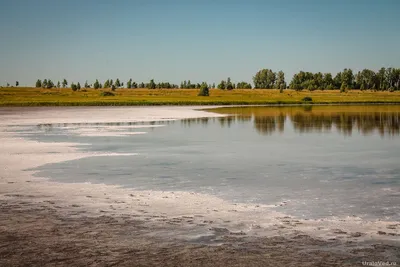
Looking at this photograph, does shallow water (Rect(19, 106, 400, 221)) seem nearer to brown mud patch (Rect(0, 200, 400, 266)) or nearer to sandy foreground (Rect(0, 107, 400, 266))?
sandy foreground (Rect(0, 107, 400, 266))

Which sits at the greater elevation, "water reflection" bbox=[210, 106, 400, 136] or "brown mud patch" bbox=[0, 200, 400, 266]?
"brown mud patch" bbox=[0, 200, 400, 266]

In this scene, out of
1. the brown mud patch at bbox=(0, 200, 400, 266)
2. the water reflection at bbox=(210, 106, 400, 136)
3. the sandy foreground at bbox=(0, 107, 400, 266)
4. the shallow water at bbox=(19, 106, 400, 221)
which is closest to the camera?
the brown mud patch at bbox=(0, 200, 400, 266)

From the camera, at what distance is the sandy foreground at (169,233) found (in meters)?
8.45

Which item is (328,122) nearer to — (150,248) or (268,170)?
(268,170)

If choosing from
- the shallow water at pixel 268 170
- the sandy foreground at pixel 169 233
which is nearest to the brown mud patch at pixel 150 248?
the sandy foreground at pixel 169 233

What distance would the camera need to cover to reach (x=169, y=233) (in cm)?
1001

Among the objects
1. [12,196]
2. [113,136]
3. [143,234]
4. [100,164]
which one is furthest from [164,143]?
[143,234]

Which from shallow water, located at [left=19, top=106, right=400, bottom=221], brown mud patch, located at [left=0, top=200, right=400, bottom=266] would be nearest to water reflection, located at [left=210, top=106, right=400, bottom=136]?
shallow water, located at [left=19, top=106, right=400, bottom=221]

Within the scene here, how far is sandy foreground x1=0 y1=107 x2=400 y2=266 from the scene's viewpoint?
8.45 meters

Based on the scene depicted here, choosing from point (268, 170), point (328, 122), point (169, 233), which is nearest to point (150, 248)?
point (169, 233)

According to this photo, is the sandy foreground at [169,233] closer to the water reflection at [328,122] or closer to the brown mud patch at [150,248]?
the brown mud patch at [150,248]

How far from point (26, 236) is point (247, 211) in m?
4.82

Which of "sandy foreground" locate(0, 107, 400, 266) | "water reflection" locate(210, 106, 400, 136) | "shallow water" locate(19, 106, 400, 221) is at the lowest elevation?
"water reflection" locate(210, 106, 400, 136)

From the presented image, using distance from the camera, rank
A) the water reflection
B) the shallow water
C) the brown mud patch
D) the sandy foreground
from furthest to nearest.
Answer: the water reflection
the shallow water
the sandy foreground
the brown mud patch
